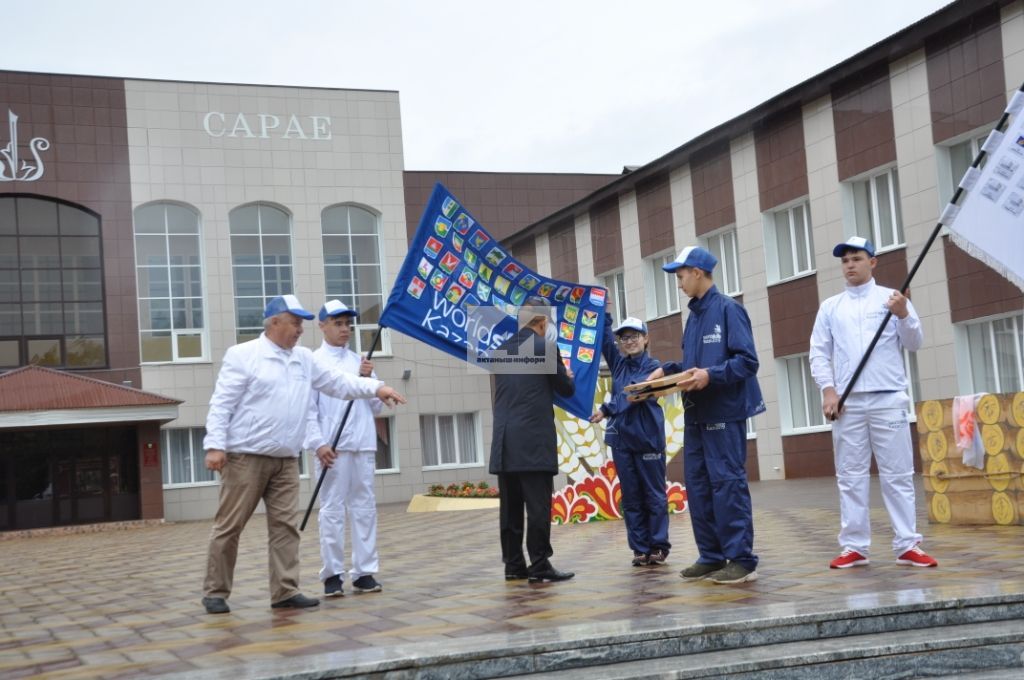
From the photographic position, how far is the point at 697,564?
24.9ft

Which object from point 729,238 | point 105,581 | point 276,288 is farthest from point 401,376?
point 105,581

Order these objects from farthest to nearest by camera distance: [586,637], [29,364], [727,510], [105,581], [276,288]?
1. [276,288]
2. [29,364]
3. [105,581]
4. [727,510]
5. [586,637]

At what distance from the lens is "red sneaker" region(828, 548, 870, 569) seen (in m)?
7.59

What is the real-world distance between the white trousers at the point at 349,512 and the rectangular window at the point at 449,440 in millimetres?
27621

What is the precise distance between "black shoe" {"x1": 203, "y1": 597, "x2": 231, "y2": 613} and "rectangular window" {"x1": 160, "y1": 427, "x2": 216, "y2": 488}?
26263 millimetres

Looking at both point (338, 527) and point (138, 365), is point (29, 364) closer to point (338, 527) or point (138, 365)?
point (138, 365)

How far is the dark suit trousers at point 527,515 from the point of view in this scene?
26.4 ft

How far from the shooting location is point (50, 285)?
32281mm

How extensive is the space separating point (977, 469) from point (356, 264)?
2704cm

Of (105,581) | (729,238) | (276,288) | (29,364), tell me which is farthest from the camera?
(276,288)

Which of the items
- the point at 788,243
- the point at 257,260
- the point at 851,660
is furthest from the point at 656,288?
the point at 851,660

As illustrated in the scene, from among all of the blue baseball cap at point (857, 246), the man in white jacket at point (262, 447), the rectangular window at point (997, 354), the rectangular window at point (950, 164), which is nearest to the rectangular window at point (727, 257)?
the rectangular window at point (950, 164)

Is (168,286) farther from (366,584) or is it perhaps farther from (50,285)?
(366,584)

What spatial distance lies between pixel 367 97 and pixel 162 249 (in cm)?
768
